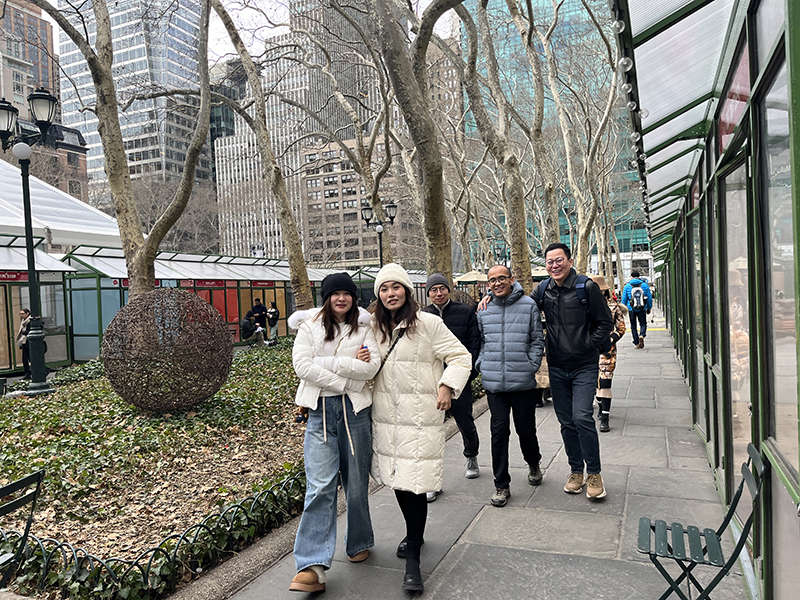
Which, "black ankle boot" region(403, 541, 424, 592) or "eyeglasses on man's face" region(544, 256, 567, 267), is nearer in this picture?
"black ankle boot" region(403, 541, 424, 592)

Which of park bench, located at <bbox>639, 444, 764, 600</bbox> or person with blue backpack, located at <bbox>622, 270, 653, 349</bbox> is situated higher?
person with blue backpack, located at <bbox>622, 270, 653, 349</bbox>

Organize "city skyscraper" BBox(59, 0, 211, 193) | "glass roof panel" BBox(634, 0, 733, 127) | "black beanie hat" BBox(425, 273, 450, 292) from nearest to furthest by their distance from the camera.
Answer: "glass roof panel" BBox(634, 0, 733, 127) < "black beanie hat" BBox(425, 273, 450, 292) < "city skyscraper" BBox(59, 0, 211, 193)

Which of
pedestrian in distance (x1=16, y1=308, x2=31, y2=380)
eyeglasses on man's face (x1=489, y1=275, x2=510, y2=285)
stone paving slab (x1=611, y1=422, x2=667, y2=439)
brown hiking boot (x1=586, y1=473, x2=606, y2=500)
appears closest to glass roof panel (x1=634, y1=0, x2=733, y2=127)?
eyeglasses on man's face (x1=489, y1=275, x2=510, y2=285)

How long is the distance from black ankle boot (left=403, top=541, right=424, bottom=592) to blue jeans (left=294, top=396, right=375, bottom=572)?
0.42m

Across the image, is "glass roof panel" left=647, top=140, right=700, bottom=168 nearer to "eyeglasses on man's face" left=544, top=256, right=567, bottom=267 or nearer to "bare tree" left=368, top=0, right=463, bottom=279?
"eyeglasses on man's face" left=544, top=256, right=567, bottom=267

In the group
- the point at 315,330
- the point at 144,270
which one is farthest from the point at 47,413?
the point at 315,330

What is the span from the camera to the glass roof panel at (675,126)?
4870mm

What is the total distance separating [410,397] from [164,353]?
4906 millimetres

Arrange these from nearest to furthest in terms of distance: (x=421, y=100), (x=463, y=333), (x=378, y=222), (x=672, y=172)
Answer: (x=463, y=333), (x=421, y=100), (x=672, y=172), (x=378, y=222)

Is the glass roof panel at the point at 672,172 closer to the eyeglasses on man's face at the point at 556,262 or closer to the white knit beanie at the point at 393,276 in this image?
the eyeglasses on man's face at the point at 556,262

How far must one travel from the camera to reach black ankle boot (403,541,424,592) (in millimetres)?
3338

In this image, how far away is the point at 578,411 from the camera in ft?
15.3

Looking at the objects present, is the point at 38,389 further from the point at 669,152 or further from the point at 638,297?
the point at 638,297

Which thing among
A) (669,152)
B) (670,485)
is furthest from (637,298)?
(670,485)
